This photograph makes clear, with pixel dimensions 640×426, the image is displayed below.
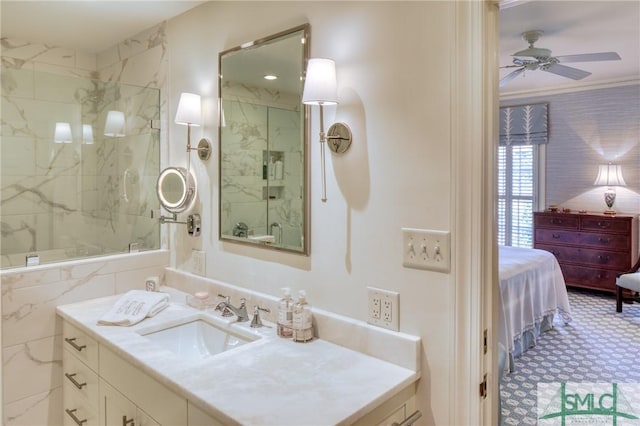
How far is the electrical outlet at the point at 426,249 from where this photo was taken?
1342mm

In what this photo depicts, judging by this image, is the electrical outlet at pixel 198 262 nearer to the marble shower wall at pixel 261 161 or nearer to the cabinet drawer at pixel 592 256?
the marble shower wall at pixel 261 161

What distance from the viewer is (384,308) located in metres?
1.50

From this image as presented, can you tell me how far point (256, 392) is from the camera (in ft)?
4.15

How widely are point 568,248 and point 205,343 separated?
472 centimetres

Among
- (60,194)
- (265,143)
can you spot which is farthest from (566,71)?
(60,194)

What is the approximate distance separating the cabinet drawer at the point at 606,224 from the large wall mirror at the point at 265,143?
4.49 metres

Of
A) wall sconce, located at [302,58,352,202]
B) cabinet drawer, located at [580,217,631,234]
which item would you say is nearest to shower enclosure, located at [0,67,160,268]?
wall sconce, located at [302,58,352,202]

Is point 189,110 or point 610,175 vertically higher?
point 189,110

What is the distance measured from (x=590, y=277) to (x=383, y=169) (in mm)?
4679

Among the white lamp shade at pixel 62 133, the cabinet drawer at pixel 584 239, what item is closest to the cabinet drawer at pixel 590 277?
the cabinet drawer at pixel 584 239

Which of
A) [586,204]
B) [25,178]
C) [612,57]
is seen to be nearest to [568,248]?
[586,204]

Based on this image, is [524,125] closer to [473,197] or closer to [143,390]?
[473,197]

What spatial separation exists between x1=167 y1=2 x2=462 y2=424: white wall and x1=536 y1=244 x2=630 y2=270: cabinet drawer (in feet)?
14.8

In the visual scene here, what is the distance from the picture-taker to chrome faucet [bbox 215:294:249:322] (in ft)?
6.09
